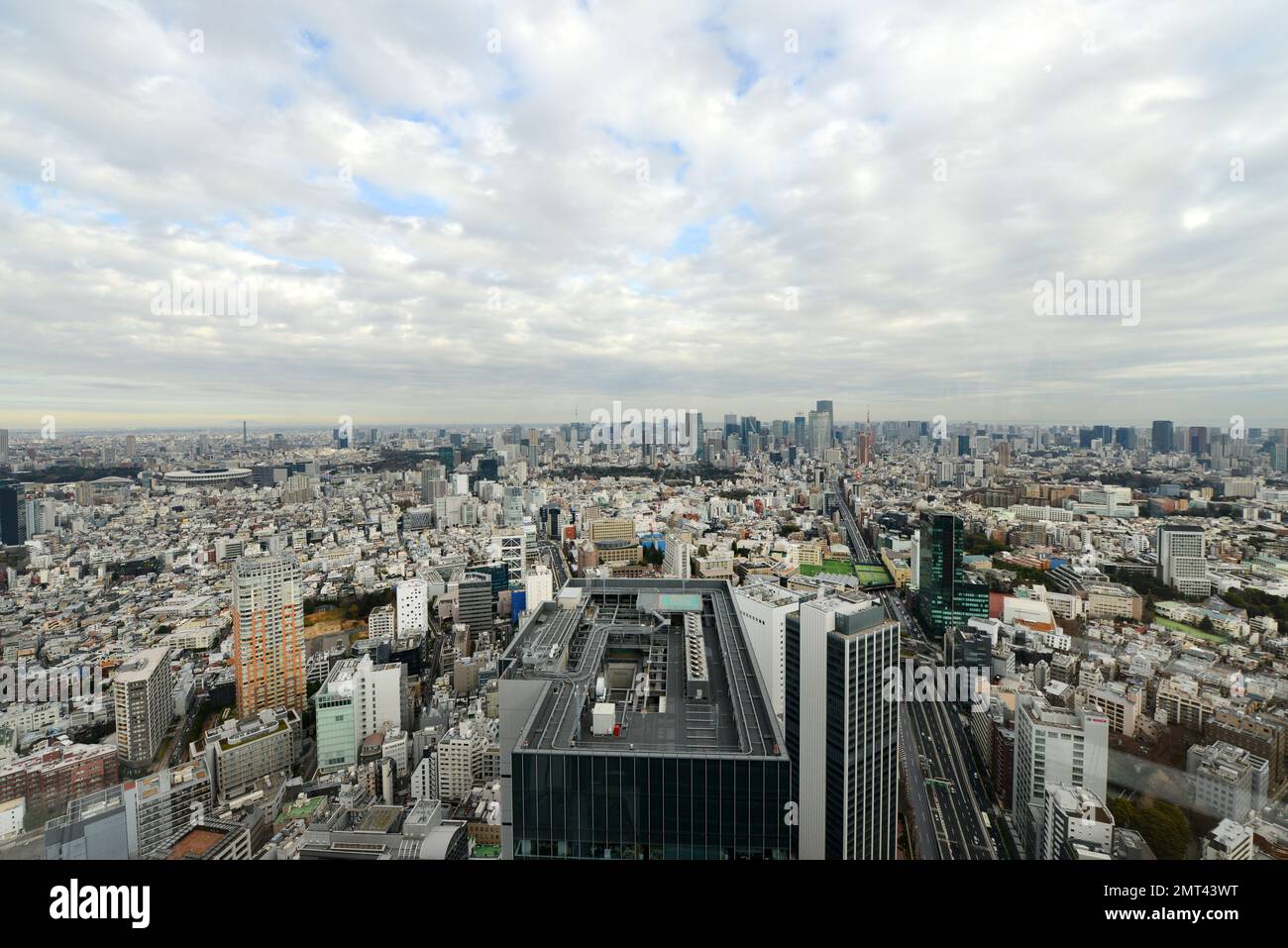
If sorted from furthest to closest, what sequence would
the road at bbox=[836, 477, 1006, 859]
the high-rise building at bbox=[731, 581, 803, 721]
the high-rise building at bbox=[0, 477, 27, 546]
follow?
1. the high-rise building at bbox=[0, 477, 27, 546]
2. the high-rise building at bbox=[731, 581, 803, 721]
3. the road at bbox=[836, 477, 1006, 859]

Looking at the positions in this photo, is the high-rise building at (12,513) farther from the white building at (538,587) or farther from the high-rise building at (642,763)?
the white building at (538,587)

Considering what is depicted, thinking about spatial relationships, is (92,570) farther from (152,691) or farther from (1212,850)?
(1212,850)

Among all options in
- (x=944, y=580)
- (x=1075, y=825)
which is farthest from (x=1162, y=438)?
(x=1075, y=825)

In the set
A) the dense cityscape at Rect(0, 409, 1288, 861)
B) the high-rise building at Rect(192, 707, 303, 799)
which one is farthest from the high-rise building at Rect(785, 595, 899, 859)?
the high-rise building at Rect(192, 707, 303, 799)

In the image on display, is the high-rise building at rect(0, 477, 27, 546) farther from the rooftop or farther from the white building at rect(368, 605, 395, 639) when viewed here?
the rooftop

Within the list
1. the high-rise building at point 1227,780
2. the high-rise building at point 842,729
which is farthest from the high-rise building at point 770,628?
the high-rise building at point 1227,780

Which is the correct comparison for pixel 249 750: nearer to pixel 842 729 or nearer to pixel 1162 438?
pixel 842 729
